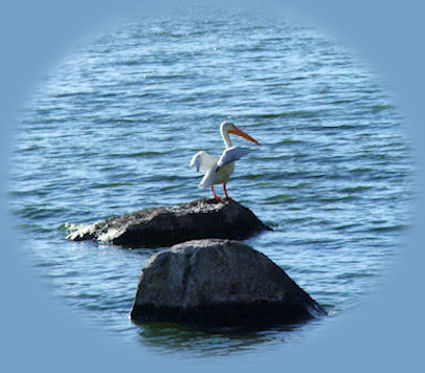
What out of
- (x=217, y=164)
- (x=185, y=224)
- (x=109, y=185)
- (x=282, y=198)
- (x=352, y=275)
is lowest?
(x=352, y=275)

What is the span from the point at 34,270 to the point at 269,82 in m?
16.5

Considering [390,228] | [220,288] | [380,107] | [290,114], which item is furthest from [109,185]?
[380,107]

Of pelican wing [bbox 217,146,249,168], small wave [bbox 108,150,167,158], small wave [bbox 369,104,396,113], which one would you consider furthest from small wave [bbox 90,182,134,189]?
small wave [bbox 369,104,396,113]

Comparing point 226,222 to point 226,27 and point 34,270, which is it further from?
point 226,27

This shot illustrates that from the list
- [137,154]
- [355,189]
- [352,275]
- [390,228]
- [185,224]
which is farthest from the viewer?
[137,154]

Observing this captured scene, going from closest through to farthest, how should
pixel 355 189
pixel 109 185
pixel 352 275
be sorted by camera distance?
pixel 352 275, pixel 355 189, pixel 109 185

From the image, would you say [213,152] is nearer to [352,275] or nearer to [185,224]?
[185,224]

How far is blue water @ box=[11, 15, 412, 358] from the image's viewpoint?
12391 millimetres

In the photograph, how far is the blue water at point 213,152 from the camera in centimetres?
1239

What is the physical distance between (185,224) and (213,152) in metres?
6.61

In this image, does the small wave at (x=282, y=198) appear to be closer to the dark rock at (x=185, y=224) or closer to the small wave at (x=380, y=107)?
the dark rock at (x=185, y=224)

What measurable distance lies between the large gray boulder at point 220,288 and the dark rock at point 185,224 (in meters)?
3.26

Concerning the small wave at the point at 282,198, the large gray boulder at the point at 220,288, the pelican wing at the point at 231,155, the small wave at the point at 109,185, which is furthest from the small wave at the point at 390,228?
the small wave at the point at 109,185

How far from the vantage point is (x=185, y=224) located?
14.0 metres
